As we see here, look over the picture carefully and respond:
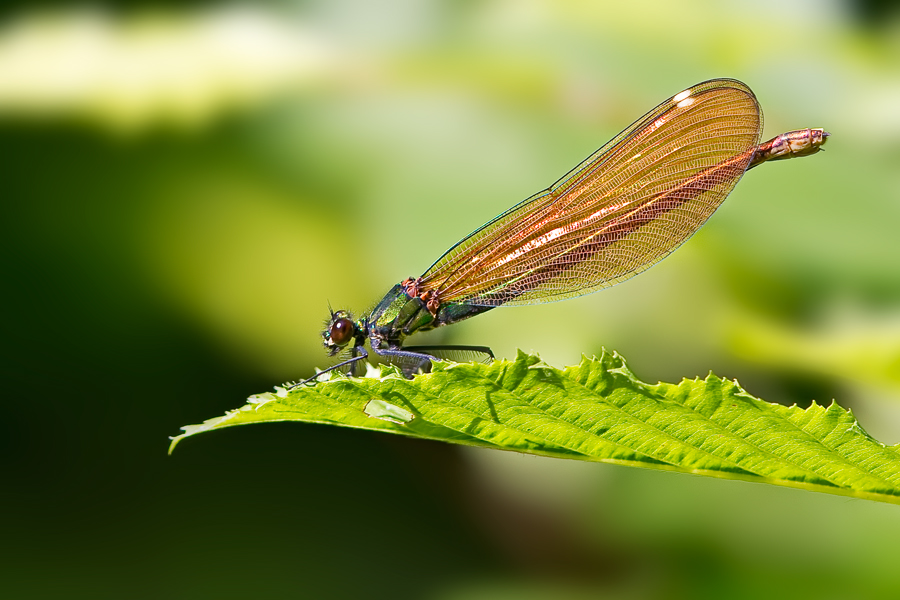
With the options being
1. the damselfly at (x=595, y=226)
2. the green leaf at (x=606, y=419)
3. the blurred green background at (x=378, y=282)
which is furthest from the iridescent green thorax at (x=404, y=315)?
the green leaf at (x=606, y=419)

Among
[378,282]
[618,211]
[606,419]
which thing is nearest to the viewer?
[606,419]

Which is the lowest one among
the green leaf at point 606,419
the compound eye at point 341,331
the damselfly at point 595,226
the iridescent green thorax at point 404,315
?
the green leaf at point 606,419

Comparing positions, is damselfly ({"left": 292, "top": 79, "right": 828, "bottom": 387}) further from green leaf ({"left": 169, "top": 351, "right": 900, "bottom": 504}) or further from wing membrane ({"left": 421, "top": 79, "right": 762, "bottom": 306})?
→ green leaf ({"left": 169, "top": 351, "right": 900, "bottom": 504})

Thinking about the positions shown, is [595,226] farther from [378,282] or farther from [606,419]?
[606,419]

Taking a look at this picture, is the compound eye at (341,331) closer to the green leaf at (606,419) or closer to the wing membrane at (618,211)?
the wing membrane at (618,211)

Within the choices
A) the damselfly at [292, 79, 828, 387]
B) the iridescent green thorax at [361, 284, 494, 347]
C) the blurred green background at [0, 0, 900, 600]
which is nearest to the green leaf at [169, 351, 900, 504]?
the damselfly at [292, 79, 828, 387]

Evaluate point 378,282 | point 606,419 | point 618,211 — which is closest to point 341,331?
point 378,282
